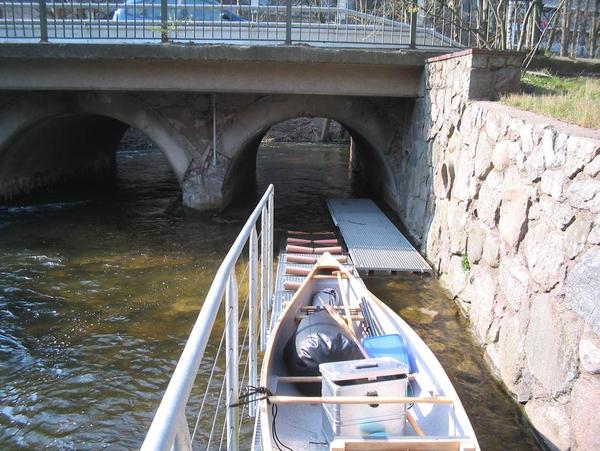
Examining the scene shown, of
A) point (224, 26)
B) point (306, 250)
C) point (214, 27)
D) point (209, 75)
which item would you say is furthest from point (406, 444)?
point (214, 27)

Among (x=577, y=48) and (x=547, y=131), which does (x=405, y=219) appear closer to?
(x=547, y=131)

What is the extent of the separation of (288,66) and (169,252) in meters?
3.92

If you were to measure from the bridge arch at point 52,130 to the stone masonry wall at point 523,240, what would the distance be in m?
6.07

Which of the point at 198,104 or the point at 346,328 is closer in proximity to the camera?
the point at 346,328

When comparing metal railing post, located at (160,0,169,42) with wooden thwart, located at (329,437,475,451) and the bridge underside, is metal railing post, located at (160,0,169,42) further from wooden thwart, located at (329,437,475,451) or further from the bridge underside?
wooden thwart, located at (329,437,475,451)

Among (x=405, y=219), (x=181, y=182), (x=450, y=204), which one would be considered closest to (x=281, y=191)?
(x=181, y=182)

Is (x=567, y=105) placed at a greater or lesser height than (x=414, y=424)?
greater

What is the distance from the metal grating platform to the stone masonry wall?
454 millimetres

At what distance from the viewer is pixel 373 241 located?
366 inches

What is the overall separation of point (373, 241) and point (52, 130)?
8.29m

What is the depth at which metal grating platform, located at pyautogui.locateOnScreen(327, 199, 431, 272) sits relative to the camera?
8148 millimetres

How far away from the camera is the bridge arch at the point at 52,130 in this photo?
38.2 ft

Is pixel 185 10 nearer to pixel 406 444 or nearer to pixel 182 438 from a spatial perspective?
pixel 406 444

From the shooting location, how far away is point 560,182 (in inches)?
177
